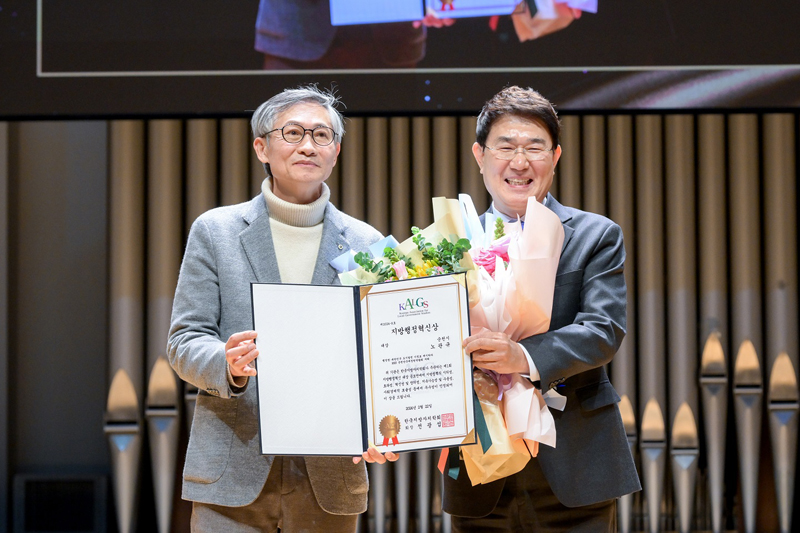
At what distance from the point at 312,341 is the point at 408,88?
6.27ft

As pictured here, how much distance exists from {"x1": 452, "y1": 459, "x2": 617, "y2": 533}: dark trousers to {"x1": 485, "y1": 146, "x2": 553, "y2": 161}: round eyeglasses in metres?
0.66

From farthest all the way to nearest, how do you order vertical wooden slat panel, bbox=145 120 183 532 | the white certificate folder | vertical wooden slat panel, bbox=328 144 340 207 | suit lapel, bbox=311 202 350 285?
vertical wooden slat panel, bbox=328 144 340 207, vertical wooden slat panel, bbox=145 120 183 532, suit lapel, bbox=311 202 350 285, the white certificate folder

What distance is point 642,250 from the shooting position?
13.1 ft

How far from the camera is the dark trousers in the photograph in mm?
1833

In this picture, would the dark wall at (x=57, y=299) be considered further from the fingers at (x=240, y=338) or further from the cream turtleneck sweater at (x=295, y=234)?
the fingers at (x=240, y=338)

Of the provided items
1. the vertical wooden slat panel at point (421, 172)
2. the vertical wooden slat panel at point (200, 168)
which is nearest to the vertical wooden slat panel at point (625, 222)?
the vertical wooden slat panel at point (421, 172)

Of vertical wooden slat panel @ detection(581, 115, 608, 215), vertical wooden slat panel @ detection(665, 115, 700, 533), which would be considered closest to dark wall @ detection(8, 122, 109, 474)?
vertical wooden slat panel @ detection(581, 115, 608, 215)

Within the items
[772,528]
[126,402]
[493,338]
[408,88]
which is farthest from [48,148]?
[772,528]

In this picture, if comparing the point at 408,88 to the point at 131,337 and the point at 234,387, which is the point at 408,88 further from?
the point at 234,387

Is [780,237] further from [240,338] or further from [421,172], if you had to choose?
[240,338]

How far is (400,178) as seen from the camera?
4.09 metres

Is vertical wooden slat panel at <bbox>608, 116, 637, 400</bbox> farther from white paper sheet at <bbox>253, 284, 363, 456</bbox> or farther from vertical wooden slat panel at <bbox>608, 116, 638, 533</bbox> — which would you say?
white paper sheet at <bbox>253, 284, 363, 456</bbox>

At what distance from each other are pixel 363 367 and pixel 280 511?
0.42 metres

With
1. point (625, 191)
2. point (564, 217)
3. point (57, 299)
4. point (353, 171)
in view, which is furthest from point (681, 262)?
point (57, 299)
